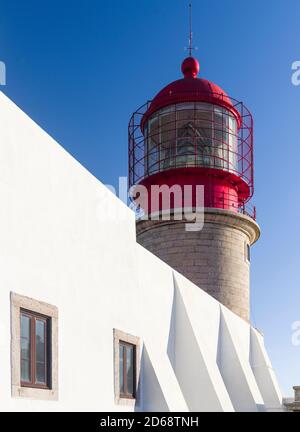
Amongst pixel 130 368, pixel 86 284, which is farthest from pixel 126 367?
pixel 86 284

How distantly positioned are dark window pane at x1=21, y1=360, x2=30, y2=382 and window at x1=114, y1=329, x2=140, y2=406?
109 inches

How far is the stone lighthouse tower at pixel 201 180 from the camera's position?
19.0m

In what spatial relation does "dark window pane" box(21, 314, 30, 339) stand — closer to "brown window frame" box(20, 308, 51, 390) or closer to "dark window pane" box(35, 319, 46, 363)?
"brown window frame" box(20, 308, 51, 390)

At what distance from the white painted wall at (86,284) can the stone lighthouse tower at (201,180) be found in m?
4.80

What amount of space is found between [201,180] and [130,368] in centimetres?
1005

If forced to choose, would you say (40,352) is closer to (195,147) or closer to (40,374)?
(40,374)

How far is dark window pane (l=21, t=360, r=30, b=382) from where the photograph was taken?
23.5 feet

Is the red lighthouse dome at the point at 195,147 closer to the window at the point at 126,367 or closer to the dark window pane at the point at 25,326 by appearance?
the window at the point at 126,367

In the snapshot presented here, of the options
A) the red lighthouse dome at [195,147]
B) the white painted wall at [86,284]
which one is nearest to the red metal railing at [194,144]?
the red lighthouse dome at [195,147]

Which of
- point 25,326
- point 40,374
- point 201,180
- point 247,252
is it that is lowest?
point 40,374

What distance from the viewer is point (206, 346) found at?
1432cm

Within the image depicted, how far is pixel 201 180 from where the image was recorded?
1947cm
